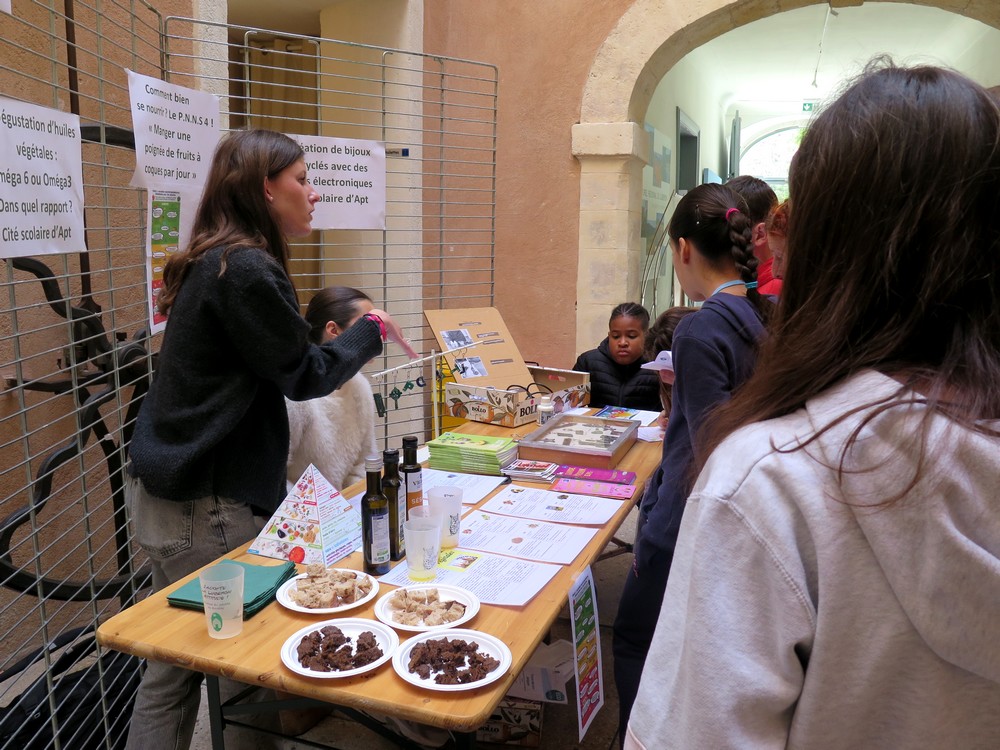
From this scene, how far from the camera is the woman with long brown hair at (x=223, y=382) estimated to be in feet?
5.89

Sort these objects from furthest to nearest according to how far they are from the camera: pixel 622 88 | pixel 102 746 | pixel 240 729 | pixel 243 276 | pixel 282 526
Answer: pixel 622 88 < pixel 240 729 < pixel 102 746 < pixel 282 526 < pixel 243 276

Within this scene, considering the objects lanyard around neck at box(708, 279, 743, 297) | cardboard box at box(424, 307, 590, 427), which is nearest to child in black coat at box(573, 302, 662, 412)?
cardboard box at box(424, 307, 590, 427)

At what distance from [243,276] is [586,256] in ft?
12.1

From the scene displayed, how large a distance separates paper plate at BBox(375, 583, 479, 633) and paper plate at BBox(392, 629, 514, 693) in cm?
3

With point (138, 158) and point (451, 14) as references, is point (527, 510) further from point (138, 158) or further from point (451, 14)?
point (451, 14)

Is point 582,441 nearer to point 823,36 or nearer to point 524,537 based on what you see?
point 524,537

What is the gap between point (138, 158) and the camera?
7.61ft

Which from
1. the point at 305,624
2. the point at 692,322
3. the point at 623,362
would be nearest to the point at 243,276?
the point at 305,624

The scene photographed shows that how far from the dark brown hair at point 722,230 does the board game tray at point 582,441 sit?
914mm

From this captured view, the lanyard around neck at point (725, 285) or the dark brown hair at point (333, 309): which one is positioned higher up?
the lanyard around neck at point (725, 285)

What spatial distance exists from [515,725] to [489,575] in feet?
2.92

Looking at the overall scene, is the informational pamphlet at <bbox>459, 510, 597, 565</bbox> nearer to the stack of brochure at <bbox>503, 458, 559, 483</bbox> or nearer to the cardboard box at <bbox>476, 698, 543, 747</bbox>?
the stack of brochure at <bbox>503, 458, 559, 483</bbox>

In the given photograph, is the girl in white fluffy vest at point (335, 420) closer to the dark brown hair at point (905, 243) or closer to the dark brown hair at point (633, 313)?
the dark brown hair at point (633, 313)

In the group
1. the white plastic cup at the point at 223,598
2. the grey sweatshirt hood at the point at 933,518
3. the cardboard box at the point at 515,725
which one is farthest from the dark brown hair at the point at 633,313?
the grey sweatshirt hood at the point at 933,518
